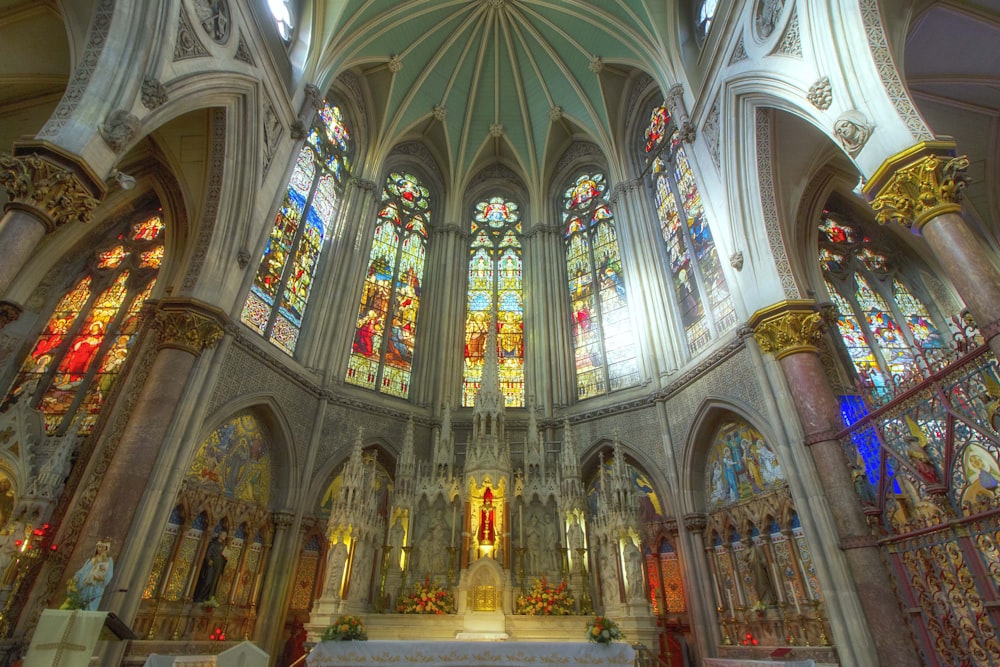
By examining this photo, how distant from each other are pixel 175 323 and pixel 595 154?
15033mm

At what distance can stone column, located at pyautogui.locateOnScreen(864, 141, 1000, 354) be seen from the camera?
5.65 meters

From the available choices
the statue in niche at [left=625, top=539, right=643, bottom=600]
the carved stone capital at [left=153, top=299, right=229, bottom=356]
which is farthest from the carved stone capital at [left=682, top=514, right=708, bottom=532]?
the carved stone capital at [left=153, top=299, right=229, bottom=356]

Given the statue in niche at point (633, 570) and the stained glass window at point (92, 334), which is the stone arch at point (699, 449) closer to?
the statue in niche at point (633, 570)

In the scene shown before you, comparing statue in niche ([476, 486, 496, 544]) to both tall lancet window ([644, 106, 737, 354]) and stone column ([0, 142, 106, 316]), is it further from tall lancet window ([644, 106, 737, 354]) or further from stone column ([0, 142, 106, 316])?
stone column ([0, 142, 106, 316])

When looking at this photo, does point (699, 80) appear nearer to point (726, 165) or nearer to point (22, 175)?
point (726, 165)

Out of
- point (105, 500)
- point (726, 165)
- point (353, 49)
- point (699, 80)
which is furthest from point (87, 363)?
point (699, 80)

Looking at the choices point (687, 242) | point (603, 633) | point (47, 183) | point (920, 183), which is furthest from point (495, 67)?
point (603, 633)

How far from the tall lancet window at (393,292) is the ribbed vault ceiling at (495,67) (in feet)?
6.87

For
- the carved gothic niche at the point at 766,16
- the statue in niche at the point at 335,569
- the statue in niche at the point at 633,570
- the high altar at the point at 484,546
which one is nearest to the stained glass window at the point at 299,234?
the high altar at the point at 484,546

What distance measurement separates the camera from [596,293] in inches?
647

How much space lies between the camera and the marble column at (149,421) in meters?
7.73

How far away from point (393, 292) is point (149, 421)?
8.72 meters

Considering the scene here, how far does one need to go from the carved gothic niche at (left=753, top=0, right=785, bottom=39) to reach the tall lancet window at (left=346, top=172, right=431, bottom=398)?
453 inches

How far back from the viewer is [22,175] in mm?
6141
